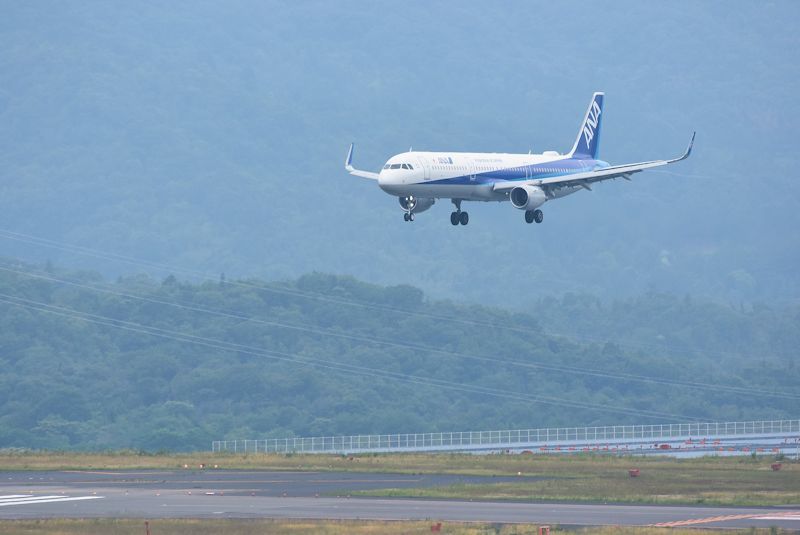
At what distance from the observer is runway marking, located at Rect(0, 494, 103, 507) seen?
69250 millimetres

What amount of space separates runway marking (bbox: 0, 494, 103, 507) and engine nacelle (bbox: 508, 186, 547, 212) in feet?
150

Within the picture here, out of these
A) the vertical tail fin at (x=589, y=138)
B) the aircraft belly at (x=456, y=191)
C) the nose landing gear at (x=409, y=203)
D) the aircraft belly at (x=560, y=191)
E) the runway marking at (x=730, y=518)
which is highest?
the vertical tail fin at (x=589, y=138)

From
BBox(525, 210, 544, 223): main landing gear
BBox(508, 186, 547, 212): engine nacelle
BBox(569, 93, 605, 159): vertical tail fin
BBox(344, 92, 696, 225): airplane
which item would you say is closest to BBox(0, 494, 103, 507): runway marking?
BBox(344, 92, 696, 225): airplane

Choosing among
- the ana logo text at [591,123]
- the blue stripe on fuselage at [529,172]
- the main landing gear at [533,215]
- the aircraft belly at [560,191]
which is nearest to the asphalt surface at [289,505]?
the blue stripe on fuselage at [529,172]

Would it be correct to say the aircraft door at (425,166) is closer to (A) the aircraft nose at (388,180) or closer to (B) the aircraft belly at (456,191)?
(B) the aircraft belly at (456,191)

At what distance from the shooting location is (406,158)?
103875mm

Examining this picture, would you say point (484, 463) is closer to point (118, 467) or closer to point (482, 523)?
point (118, 467)

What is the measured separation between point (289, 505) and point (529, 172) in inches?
1934

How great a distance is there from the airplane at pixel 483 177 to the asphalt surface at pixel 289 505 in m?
25.7

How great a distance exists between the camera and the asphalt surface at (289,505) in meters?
63.1

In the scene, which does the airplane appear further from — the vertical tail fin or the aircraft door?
the vertical tail fin

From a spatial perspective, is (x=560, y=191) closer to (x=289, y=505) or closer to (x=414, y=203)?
(x=414, y=203)

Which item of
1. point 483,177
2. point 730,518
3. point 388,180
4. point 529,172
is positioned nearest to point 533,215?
point 529,172

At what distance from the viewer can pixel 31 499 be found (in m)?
70.7
